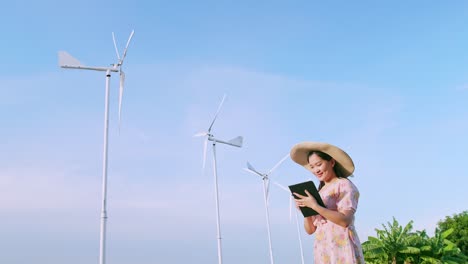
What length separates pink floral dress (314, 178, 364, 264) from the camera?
3.93 m

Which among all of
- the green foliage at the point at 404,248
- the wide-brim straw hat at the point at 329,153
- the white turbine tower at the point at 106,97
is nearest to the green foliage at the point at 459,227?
the green foliage at the point at 404,248

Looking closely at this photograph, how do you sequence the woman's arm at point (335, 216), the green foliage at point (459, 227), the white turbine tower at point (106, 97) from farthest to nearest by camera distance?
the green foliage at point (459, 227) → the white turbine tower at point (106, 97) → the woman's arm at point (335, 216)

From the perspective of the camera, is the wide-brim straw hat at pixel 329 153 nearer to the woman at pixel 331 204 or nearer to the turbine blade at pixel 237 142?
the woman at pixel 331 204

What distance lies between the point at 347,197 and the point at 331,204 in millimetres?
181

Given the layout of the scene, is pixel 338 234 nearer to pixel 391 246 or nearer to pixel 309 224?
pixel 309 224

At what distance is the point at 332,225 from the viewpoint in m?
4.07

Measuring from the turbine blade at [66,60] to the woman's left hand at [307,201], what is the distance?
14047 millimetres

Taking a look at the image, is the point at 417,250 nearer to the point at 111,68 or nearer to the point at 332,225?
the point at 111,68

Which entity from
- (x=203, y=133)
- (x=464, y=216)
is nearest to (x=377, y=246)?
(x=203, y=133)

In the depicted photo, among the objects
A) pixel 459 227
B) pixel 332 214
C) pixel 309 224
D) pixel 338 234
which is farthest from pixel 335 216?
pixel 459 227

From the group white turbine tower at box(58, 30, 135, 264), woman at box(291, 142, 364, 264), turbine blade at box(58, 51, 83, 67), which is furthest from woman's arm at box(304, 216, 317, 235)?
turbine blade at box(58, 51, 83, 67)

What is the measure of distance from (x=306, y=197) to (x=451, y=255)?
91.1 feet

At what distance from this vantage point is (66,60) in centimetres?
1645

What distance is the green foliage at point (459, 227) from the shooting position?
1620 inches
